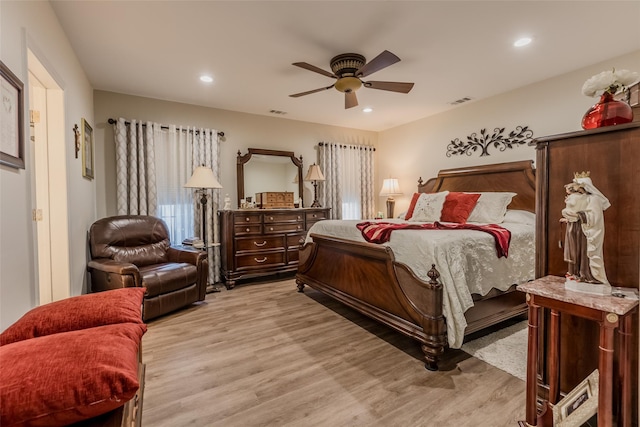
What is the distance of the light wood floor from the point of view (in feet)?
5.34

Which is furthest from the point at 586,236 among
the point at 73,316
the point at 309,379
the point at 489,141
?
the point at 489,141

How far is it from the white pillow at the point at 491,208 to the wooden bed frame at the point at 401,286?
342 millimetres

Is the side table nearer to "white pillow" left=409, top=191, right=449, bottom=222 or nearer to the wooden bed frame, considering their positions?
the wooden bed frame

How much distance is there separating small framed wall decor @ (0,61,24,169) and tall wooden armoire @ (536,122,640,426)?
8.94ft

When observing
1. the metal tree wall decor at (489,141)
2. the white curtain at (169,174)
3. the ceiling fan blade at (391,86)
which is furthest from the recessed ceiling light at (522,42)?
the white curtain at (169,174)

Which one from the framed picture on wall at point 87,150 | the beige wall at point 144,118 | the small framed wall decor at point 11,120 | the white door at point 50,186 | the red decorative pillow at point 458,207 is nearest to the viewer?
the small framed wall decor at point 11,120

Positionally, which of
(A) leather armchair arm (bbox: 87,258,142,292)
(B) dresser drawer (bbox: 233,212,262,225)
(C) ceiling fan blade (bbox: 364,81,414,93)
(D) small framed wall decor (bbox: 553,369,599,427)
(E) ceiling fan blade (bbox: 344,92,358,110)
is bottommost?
(D) small framed wall decor (bbox: 553,369,599,427)

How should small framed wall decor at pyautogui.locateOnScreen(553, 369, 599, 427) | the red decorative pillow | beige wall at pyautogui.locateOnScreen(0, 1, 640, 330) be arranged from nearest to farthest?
small framed wall decor at pyautogui.locateOnScreen(553, 369, 599, 427) → beige wall at pyautogui.locateOnScreen(0, 1, 640, 330) → the red decorative pillow

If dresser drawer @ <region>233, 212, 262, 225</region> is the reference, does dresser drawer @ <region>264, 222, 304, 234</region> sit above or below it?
Answer: below

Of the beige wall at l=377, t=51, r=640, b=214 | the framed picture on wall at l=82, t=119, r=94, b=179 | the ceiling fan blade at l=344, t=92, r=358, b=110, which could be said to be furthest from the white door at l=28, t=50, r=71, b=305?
the beige wall at l=377, t=51, r=640, b=214

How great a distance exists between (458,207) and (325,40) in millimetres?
2444

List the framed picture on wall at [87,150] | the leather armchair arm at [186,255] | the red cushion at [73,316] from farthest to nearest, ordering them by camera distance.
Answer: the leather armchair arm at [186,255] < the framed picture on wall at [87,150] < the red cushion at [73,316]

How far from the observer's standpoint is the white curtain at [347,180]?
17.7 feet

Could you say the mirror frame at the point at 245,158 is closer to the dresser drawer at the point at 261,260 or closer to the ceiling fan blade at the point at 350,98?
the dresser drawer at the point at 261,260
